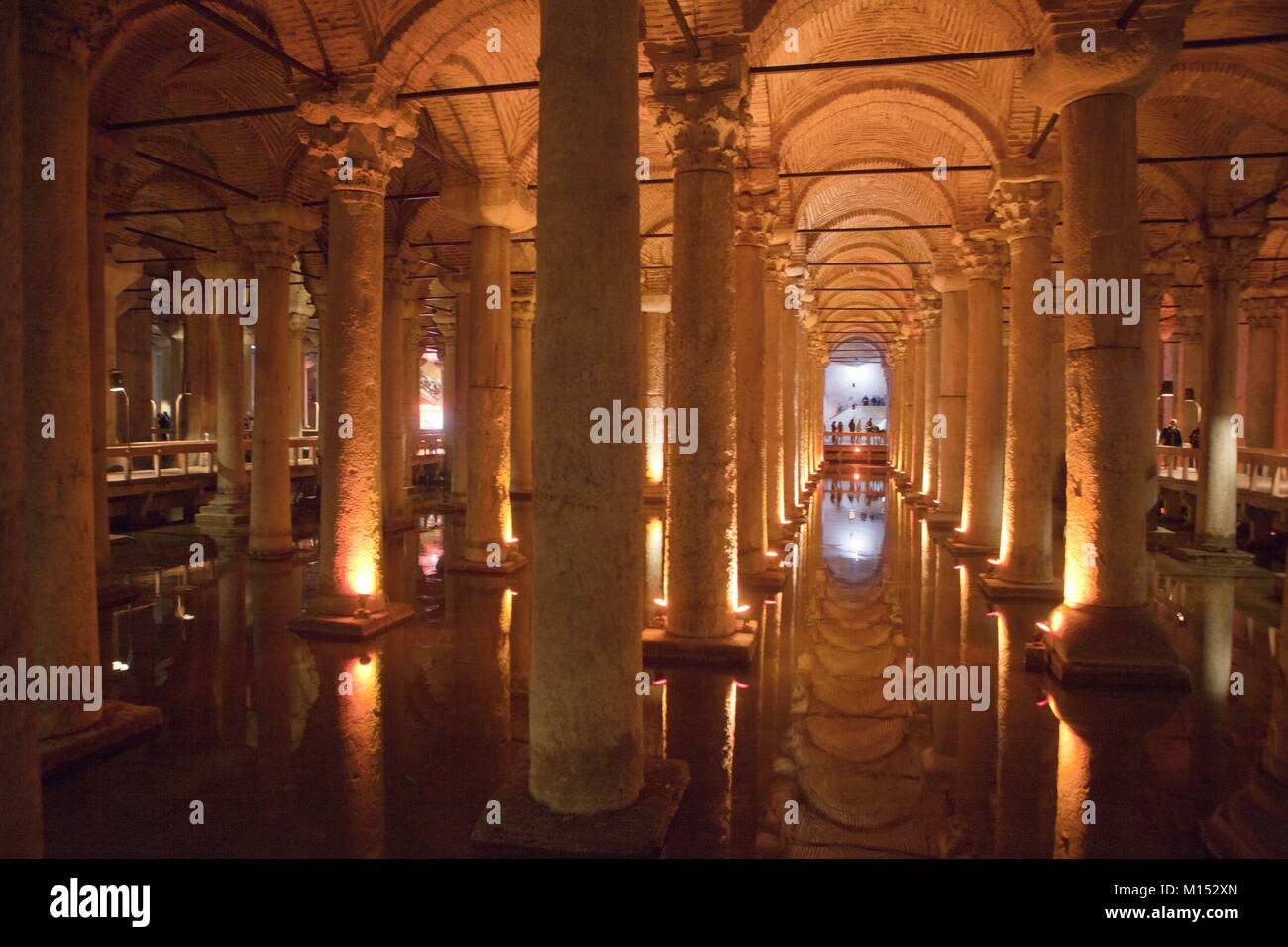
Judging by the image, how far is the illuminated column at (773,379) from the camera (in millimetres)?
11961

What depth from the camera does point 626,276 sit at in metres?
4.00

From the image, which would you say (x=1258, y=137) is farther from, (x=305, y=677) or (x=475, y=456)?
(x=305, y=677)

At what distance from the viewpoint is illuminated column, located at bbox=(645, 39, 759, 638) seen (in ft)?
22.9

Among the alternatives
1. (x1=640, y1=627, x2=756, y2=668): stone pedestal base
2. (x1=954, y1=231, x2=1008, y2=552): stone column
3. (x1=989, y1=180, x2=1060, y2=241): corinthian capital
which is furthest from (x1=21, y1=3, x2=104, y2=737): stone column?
(x1=954, y1=231, x2=1008, y2=552): stone column

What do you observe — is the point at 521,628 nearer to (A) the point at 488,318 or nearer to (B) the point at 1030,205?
(A) the point at 488,318

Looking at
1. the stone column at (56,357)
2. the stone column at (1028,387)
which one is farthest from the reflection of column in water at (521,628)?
the stone column at (1028,387)

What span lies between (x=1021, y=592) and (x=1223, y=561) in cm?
493

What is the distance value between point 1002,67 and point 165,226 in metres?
18.5

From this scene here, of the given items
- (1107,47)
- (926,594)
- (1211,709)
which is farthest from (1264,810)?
(926,594)

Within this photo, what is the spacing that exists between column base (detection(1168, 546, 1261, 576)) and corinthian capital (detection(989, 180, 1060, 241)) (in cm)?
583

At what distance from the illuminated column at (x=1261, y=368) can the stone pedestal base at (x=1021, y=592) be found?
11.9 meters

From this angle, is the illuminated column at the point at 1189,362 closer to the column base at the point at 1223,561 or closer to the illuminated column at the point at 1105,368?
the column base at the point at 1223,561

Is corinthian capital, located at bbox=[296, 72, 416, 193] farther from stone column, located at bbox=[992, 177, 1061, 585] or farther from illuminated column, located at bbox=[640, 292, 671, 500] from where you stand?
illuminated column, located at bbox=[640, 292, 671, 500]

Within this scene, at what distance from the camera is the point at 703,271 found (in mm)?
7004
